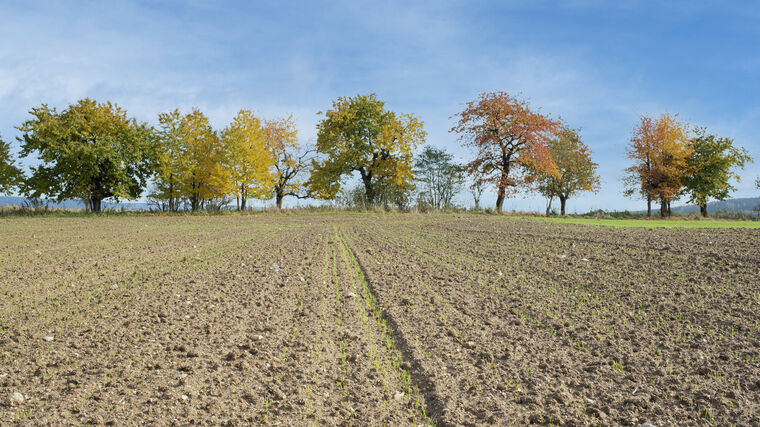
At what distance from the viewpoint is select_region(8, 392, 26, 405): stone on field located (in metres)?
3.04

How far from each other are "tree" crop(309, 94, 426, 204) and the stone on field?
93.0ft

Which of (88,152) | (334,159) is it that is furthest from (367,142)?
(88,152)

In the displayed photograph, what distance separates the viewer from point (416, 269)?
729cm

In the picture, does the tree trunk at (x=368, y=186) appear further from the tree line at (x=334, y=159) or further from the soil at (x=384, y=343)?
the soil at (x=384, y=343)

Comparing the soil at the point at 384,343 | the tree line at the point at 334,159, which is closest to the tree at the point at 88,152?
the tree line at the point at 334,159

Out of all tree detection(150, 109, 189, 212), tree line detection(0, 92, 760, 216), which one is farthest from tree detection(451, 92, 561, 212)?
tree detection(150, 109, 189, 212)

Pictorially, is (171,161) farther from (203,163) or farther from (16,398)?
(16,398)

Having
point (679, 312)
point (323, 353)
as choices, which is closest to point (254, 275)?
point (323, 353)

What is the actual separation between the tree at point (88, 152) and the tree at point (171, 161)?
1.16 meters

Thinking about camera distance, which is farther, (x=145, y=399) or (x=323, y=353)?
(x=323, y=353)

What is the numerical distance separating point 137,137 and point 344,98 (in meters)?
15.1

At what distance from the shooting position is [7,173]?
99.1 ft

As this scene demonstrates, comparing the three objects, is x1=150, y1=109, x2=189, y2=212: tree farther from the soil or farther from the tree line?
the soil

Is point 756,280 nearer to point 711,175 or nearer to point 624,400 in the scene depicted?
point 624,400
